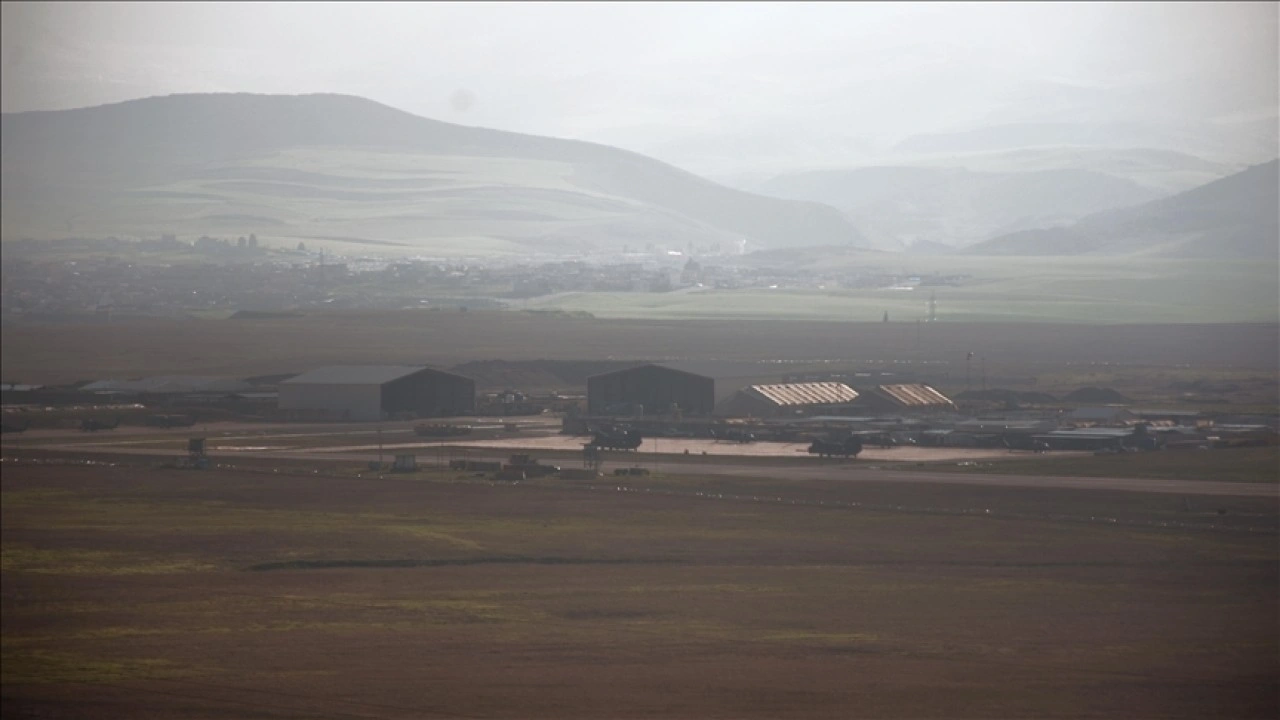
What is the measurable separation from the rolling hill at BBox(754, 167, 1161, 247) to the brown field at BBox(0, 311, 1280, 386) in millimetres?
40409

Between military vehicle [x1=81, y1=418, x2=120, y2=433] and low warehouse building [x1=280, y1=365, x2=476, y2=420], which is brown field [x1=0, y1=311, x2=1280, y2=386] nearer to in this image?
low warehouse building [x1=280, y1=365, x2=476, y2=420]

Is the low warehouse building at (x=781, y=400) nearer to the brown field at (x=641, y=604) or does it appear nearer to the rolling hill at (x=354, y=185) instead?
the brown field at (x=641, y=604)

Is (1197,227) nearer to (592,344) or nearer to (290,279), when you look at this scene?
(592,344)

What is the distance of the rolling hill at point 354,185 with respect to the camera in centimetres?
Answer: 13475

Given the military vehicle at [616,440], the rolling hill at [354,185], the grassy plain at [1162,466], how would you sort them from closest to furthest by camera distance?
1. the grassy plain at [1162,466]
2. the military vehicle at [616,440]
3. the rolling hill at [354,185]

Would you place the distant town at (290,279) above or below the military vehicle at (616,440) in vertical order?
above

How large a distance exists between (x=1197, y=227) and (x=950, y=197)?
317ft

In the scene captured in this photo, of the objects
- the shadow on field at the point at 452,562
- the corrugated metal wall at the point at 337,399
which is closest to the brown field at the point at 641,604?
the shadow on field at the point at 452,562

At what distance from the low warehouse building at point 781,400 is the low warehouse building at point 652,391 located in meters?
0.54

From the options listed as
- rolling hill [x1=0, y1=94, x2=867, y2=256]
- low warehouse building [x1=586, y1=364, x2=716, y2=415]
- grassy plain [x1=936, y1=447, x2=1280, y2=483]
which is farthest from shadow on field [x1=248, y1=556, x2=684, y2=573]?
rolling hill [x1=0, y1=94, x2=867, y2=256]

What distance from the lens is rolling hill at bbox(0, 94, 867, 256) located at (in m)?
135

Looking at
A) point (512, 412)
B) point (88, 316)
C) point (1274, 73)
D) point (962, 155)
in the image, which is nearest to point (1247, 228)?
point (1274, 73)

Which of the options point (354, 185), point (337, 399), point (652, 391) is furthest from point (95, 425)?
point (354, 185)

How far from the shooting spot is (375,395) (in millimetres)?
37188
